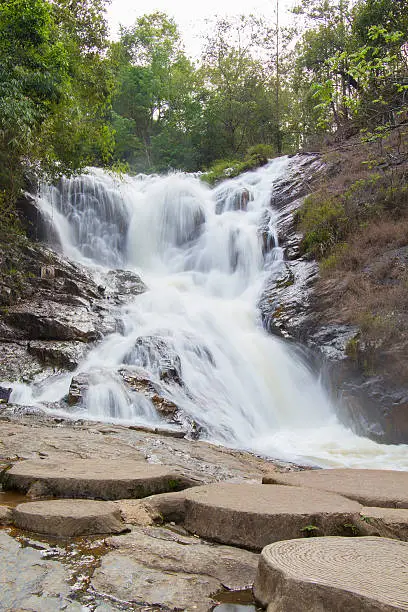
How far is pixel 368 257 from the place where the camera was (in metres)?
13.0

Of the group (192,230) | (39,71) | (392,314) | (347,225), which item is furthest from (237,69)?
(392,314)

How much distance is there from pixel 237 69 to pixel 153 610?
1362 inches

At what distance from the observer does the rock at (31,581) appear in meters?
1.82

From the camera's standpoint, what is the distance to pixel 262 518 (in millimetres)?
2672

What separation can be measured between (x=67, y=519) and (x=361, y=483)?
101 inches

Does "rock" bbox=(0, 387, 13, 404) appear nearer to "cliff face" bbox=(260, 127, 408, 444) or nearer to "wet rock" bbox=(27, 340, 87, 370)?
"wet rock" bbox=(27, 340, 87, 370)

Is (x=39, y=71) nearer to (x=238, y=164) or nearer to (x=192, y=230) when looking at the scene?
(x=192, y=230)

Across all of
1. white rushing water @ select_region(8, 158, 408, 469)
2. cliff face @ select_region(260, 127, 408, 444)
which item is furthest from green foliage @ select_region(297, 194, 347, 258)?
white rushing water @ select_region(8, 158, 408, 469)

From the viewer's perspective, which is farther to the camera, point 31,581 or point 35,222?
point 35,222

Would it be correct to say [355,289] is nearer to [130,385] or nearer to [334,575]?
[130,385]

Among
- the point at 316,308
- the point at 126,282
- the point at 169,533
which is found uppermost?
the point at 126,282

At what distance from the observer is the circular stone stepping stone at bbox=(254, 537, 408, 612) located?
1.69 m

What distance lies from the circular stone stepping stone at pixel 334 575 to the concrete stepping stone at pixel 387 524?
366 millimetres

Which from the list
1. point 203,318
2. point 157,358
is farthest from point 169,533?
point 203,318
